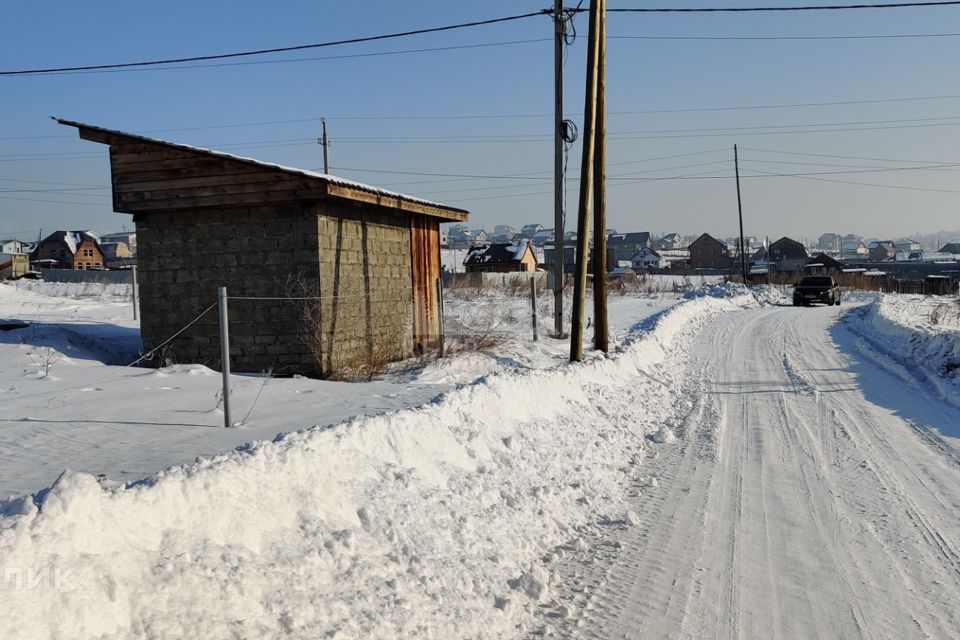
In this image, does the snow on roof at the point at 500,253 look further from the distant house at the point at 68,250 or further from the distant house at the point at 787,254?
the distant house at the point at 68,250

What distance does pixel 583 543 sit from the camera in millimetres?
5590

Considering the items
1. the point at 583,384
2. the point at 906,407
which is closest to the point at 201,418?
the point at 583,384

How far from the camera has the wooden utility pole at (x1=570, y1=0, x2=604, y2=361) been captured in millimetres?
14031

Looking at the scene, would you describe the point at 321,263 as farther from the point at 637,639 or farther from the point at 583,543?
the point at 637,639

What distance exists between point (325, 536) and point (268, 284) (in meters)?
9.11

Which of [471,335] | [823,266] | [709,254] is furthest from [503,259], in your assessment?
[471,335]

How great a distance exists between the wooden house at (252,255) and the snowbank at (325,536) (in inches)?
230

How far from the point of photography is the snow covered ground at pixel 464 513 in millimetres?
3574

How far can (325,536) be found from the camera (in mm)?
4516

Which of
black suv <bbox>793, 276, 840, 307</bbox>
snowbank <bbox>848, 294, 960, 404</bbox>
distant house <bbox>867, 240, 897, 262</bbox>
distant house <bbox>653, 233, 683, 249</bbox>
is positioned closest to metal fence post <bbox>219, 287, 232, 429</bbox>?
snowbank <bbox>848, 294, 960, 404</bbox>

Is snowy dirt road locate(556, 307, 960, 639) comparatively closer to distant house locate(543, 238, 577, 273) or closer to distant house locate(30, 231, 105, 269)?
distant house locate(543, 238, 577, 273)

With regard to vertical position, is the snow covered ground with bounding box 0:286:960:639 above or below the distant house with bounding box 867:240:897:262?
below

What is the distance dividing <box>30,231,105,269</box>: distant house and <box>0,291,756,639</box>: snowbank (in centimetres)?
9603

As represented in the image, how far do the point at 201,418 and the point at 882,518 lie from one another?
6345mm
